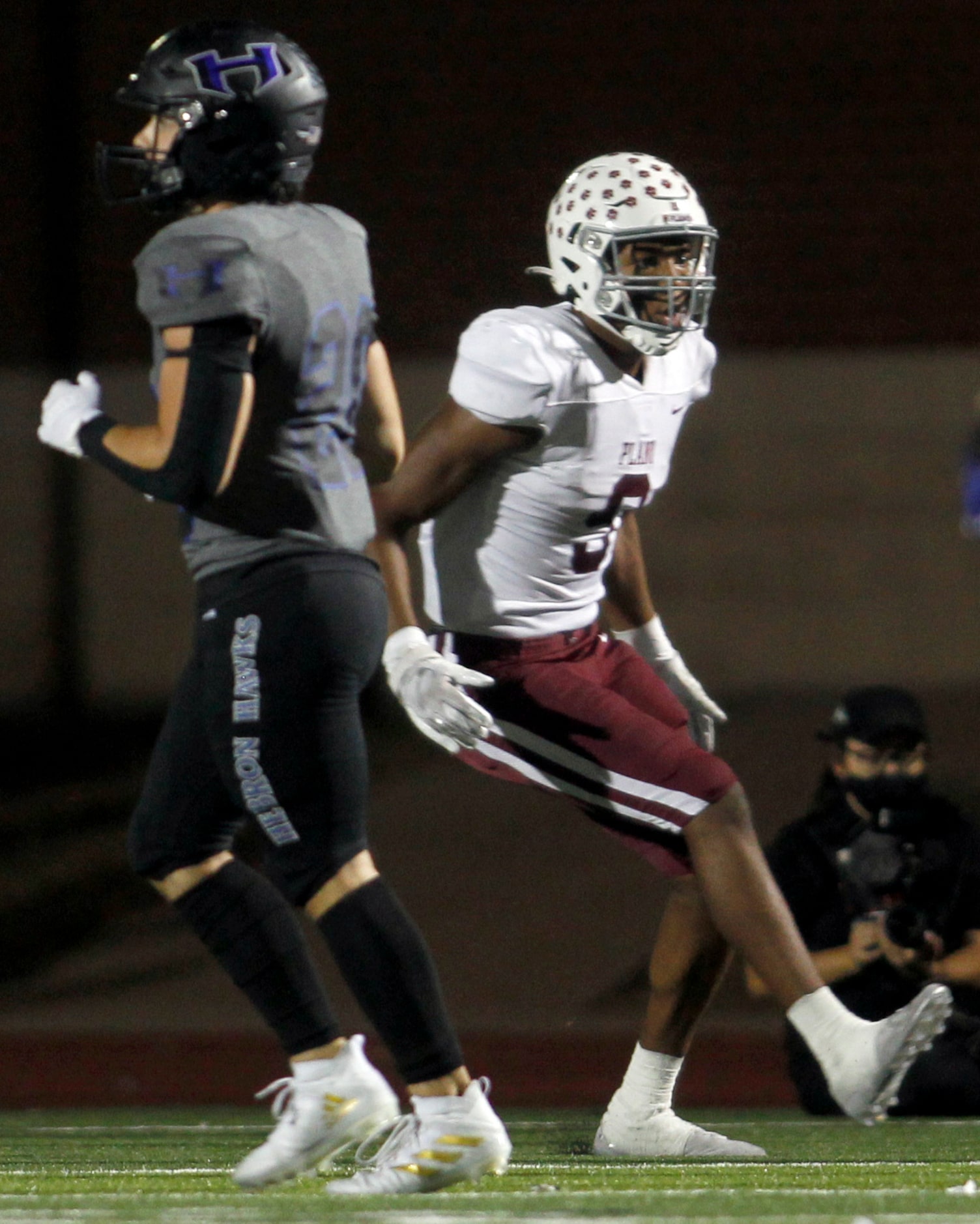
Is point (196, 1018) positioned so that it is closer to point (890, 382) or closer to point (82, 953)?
point (82, 953)

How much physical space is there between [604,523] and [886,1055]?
82cm

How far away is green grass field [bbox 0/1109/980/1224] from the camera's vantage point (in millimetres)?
2104

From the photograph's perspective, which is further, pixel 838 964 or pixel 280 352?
pixel 838 964

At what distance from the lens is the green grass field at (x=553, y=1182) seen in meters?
2.10

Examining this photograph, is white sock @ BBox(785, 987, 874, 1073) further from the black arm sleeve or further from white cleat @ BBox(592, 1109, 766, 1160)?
the black arm sleeve

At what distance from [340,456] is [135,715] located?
3.70m

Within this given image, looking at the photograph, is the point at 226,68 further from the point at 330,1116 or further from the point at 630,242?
the point at 330,1116

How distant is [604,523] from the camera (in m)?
2.81

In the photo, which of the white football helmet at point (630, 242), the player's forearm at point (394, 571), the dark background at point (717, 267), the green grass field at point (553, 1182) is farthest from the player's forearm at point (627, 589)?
the dark background at point (717, 267)

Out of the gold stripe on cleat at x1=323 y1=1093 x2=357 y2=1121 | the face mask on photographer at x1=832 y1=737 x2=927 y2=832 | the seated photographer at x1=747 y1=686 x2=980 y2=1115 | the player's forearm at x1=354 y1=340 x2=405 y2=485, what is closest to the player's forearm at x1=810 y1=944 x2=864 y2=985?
the seated photographer at x1=747 y1=686 x2=980 y2=1115

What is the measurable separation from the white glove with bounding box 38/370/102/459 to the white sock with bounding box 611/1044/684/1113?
1118 millimetres

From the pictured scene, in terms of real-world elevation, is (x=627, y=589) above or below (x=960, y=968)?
above

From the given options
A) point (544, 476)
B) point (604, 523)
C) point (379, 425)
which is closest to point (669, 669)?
point (604, 523)

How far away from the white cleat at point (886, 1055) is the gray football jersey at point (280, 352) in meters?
0.77
